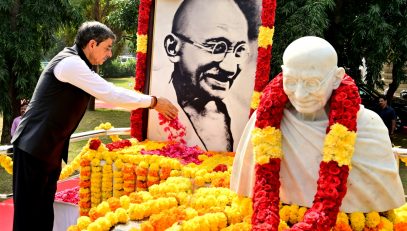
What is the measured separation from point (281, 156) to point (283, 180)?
0.46 ft

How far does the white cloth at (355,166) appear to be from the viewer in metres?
2.27

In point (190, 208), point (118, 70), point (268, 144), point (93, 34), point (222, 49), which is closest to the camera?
point (268, 144)

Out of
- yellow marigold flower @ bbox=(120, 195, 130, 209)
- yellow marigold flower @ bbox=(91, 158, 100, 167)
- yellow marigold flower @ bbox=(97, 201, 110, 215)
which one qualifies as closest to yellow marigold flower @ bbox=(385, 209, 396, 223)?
yellow marigold flower @ bbox=(120, 195, 130, 209)

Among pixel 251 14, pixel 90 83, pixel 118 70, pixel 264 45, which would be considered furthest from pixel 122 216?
pixel 118 70

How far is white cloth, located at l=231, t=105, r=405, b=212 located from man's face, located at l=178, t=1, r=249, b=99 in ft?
7.03

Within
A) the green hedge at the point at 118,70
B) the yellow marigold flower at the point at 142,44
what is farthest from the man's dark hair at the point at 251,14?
the green hedge at the point at 118,70

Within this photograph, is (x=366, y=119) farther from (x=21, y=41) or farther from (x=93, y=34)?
(x=21, y=41)

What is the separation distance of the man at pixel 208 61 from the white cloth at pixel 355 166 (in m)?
2.14

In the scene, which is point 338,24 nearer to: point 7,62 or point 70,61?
point 7,62

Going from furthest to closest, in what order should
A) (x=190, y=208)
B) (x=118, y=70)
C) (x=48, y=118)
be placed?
1. (x=118, y=70)
2. (x=48, y=118)
3. (x=190, y=208)

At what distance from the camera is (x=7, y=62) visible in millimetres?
8750

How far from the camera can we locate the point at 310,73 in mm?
2137

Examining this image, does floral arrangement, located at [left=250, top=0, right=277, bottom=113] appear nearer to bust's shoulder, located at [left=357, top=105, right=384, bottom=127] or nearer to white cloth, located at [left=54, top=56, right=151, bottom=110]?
white cloth, located at [left=54, top=56, right=151, bottom=110]

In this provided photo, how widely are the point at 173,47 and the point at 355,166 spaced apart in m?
2.90
